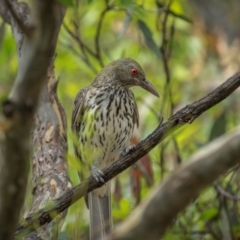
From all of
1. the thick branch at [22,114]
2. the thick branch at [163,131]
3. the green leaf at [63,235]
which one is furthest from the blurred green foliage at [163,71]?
the thick branch at [22,114]

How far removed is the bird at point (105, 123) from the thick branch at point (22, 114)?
2.61 meters

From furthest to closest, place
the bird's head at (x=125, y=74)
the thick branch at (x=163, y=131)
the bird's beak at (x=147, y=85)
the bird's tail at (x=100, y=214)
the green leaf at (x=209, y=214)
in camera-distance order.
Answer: the bird's head at (x=125, y=74)
the bird's beak at (x=147, y=85)
the green leaf at (x=209, y=214)
the bird's tail at (x=100, y=214)
the thick branch at (x=163, y=131)

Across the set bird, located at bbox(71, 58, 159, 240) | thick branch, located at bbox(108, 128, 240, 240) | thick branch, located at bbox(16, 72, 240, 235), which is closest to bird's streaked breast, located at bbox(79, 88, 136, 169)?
bird, located at bbox(71, 58, 159, 240)

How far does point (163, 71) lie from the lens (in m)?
7.05

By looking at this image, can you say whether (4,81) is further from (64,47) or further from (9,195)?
(9,195)

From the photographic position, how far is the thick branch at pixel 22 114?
1.50m

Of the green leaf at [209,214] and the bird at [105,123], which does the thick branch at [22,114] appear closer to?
the bird at [105,123]

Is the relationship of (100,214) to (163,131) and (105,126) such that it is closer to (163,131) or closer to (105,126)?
(105,126)

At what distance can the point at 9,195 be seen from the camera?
162 centimetres

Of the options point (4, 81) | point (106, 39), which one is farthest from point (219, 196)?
point (106, 39)

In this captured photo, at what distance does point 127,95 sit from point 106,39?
389 cm

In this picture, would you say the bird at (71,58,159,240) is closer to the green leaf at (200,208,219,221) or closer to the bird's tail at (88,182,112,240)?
the bird's tail at (88,182,112,240)

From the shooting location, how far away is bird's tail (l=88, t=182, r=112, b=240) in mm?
4074

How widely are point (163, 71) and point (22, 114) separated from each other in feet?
18.3
